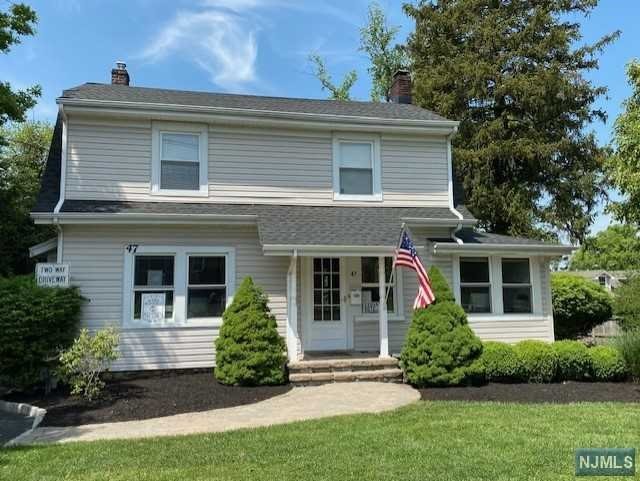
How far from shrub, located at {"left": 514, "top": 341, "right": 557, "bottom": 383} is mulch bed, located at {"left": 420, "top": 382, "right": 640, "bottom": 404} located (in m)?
0.25

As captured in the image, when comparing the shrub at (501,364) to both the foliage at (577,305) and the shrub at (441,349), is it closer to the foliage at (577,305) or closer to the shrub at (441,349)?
the shrub at (441,349)

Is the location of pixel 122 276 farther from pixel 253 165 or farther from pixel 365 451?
pixel 365 451

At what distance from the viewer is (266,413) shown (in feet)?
25.2

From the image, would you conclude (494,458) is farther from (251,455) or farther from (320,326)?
(320,326)

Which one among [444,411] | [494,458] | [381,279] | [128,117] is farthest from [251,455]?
[128,117]

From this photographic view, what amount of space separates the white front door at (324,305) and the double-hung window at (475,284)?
9.27 feet

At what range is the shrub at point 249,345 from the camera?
9.47 m

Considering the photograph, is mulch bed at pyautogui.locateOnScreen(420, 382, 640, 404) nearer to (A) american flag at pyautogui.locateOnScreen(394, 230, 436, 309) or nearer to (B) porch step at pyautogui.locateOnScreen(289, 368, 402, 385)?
(B) porch step at pyautogui.locateOnScreen(289, 368, 402, 385)

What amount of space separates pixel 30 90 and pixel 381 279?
9.99 meters

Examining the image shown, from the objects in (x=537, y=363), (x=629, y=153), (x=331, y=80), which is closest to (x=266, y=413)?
(x=537, y=363)

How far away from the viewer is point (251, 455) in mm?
5484

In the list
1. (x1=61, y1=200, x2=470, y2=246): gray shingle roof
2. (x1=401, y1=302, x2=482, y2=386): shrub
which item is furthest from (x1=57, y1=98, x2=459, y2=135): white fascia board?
(x1=401, y1=302, x2=482, y2=386): shrub

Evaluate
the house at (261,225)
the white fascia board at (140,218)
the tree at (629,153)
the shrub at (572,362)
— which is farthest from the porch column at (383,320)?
the tree at (629,153)

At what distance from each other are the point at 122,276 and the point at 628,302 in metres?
13.5
